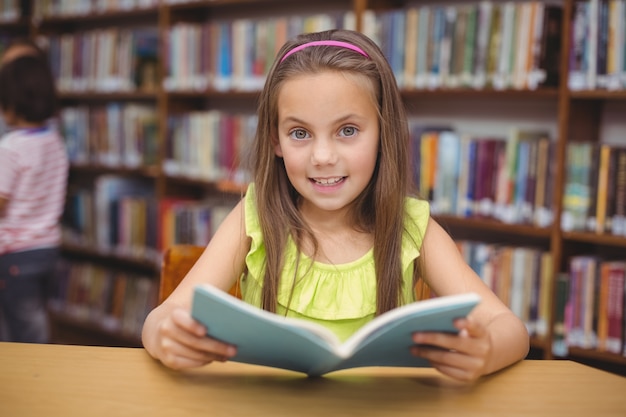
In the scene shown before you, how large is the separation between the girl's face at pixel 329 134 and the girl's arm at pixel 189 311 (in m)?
0.15

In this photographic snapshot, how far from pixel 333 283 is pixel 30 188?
5.59 feet

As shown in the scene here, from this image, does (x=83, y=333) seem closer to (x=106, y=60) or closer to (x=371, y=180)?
(x=106, y=60)

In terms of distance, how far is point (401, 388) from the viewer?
90 cm

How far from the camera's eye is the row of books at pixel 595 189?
2.18 m

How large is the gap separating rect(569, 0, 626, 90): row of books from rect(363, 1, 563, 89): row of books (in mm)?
95

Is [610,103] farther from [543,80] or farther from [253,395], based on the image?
[253,395]

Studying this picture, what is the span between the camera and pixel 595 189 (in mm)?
2225

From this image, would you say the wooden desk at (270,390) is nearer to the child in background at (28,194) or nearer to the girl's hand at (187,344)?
the girl's hand at (187,344)

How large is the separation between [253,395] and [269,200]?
0.52 meters

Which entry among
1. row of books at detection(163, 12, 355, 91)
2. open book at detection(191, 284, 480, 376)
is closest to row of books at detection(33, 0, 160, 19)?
row of books at detection(163, 12, 355, 91)

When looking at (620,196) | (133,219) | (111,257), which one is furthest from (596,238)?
(111,257)

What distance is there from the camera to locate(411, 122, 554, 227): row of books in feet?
7.70

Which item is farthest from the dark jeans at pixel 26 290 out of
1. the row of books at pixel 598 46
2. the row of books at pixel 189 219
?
the row of books at pixel 598 46

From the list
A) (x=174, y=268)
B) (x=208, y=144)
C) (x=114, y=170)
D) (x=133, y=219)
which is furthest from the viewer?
(x=114, y=170)
